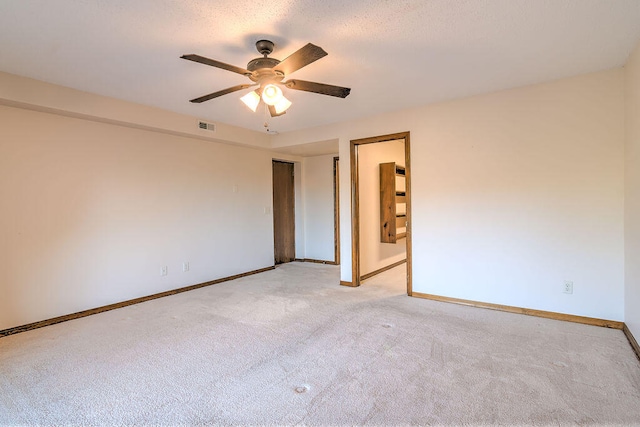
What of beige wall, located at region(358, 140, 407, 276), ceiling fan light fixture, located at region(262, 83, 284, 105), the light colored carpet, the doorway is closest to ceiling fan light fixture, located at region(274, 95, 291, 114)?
ceiling fan light fixture, located at region(262, 83, 284, 105)

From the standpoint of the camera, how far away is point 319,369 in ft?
7.29

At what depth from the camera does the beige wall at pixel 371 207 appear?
194 inches

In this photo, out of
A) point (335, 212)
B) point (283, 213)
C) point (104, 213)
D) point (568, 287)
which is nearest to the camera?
point (568, 287)

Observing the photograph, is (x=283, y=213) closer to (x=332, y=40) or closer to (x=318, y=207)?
(x=318, y=207)

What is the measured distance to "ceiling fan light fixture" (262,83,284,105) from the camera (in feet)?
7.59

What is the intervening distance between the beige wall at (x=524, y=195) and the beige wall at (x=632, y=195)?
5.6 inches

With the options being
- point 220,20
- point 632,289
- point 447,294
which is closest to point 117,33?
point 220,20

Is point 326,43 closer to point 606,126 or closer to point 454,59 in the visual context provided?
point 454,59

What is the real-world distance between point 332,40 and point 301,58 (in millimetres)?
466

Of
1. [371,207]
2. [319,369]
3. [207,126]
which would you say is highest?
[207,126]

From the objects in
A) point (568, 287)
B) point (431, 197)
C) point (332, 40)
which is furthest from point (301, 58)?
point (568, 287)

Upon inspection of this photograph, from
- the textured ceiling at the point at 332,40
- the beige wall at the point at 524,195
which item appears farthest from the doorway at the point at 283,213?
the textured ceiling at the point at 332,40

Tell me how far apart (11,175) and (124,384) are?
2.47m

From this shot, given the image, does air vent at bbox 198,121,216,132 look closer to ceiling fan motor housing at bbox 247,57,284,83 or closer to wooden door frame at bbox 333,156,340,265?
ceiling fan motor housing at bbox 247,57,284,83
